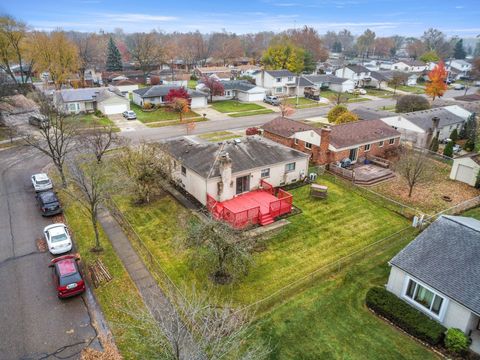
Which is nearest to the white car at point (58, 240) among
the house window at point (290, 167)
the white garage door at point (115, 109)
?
the house window at point (290, 167)

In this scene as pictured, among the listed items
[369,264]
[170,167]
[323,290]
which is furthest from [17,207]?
[369,264]

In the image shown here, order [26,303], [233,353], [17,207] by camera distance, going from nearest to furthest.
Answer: [233,353], [26,303], [17,207]

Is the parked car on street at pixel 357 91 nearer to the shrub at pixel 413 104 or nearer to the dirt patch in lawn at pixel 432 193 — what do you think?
the shrub at pixel 413 104

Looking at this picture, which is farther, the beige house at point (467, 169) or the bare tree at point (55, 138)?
the beige house at point (467, 169)

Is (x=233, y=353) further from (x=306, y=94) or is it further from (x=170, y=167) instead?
(x=306, y=94)

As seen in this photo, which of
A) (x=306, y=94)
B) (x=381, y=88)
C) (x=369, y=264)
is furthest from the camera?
(x=381, y=88)

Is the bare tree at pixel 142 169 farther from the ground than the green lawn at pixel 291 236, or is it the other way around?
the bare tree at pixel 142 169
